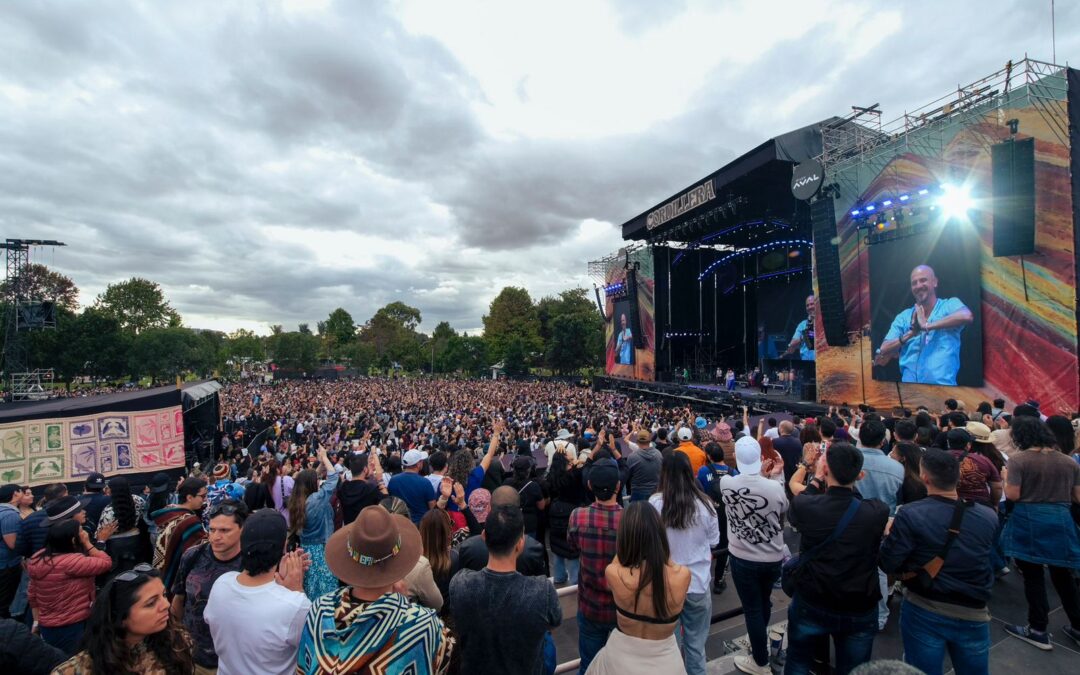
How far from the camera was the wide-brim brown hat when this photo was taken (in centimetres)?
158

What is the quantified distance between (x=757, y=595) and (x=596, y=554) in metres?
1.31

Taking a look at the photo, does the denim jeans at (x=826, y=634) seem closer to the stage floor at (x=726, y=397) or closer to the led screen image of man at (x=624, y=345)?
the stage floor at (x=726, y=397)

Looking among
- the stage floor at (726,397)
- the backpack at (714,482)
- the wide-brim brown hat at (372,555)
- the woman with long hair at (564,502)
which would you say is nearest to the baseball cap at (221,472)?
the woman with long hair at (564,502)

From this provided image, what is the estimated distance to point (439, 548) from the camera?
2406 millimetres

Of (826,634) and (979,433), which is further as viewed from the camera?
(979,433)

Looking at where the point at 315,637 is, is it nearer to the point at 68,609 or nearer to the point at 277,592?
the point at 277,592

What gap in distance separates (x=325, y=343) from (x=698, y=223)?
69490 mm

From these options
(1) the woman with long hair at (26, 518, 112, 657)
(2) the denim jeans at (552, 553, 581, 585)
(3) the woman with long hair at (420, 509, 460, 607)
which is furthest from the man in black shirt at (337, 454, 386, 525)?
(2) the denim jeans at (552, 553, 581, 585)

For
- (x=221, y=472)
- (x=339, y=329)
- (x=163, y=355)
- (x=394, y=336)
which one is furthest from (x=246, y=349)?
(x=221, y=472)

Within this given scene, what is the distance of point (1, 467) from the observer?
7.77 metres

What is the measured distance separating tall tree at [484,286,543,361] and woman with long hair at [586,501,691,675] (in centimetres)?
5271

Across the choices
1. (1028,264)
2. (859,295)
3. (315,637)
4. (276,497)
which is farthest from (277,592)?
(859,295)

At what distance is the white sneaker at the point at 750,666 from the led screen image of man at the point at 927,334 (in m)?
12.6

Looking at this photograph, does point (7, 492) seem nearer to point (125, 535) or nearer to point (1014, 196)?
point (125, 535)
